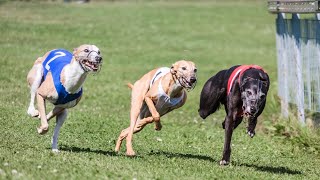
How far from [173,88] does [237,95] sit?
0.99 meters

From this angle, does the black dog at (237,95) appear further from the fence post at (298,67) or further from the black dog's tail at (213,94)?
the fence post at (298,67)

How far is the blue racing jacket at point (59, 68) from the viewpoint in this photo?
10250 millimetres

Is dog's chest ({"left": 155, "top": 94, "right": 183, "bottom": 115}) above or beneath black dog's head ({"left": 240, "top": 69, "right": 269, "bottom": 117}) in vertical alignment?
beneath

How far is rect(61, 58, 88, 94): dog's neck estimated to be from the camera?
10195 millimetres

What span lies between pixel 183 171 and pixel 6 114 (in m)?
5.36

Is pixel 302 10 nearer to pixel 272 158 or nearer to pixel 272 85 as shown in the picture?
pixel 272 158

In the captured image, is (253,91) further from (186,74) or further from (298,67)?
(298,67)

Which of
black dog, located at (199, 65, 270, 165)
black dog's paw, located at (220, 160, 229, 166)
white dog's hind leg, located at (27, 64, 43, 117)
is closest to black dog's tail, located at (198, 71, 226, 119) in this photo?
black dog, located at (199, 65, 270, 165)

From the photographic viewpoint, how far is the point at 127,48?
2717 centimetres

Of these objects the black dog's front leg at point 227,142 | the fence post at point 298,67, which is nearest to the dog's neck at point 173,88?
the black dog's front leg at point 227,142

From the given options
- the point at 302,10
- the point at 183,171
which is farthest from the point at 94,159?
the point at 302,10

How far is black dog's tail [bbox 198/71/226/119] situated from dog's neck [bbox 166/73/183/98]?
Result: 0.42 metres

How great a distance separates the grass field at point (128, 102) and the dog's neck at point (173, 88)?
35.5 inches

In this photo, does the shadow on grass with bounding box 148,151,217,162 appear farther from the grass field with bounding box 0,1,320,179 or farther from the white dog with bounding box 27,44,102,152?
the white dog with bounding box 27,44,102,152
